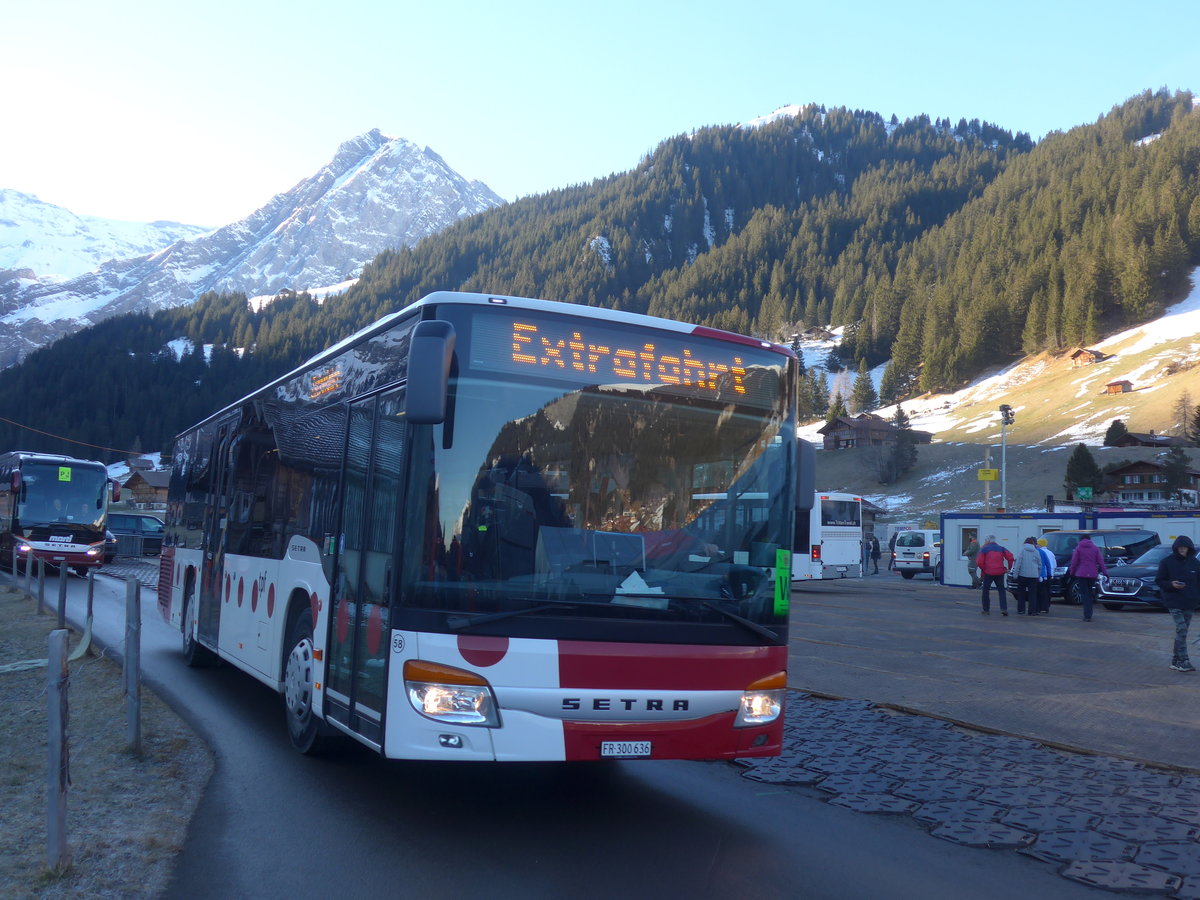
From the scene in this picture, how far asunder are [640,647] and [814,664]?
27.2 ft

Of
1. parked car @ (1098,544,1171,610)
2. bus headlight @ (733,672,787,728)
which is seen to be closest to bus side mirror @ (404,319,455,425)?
bus headlight @ (733,672,787,728)

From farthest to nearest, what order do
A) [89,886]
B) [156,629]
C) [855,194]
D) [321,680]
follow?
[855,194]
[156,629]
[321,680]
[89,886]

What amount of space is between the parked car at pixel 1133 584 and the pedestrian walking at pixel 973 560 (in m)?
6.13

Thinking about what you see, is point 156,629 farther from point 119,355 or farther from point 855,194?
point 855,194

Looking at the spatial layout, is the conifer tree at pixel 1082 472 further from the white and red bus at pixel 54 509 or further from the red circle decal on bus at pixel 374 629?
the red circle decal on bus at pixel 374 629

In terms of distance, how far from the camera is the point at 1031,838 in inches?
222

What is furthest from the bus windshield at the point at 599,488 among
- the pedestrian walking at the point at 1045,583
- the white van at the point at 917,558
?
the white van at the point at 917,558

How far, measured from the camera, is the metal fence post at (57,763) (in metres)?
4.66

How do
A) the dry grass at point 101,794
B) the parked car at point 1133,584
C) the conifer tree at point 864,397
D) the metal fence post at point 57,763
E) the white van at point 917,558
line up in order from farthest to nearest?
1. the conifer tree at point 864,397
2. the white van at point 917,558
3. the parked car at point 1133,584
4. the dry grass at point 101,794
5. the metal fence post at point 57,763

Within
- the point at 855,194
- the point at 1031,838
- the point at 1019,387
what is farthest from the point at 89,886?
the point at 855,194

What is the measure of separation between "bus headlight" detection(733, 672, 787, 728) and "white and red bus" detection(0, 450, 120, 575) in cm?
2758

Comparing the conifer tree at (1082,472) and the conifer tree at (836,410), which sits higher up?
the conifer tree at (836,410)

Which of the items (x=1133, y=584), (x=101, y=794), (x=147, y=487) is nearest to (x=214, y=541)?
(x=101, y=794)

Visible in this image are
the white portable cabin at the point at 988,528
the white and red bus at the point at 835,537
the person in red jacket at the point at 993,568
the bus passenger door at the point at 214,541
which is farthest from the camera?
the white and red bus at the point at 835,537
